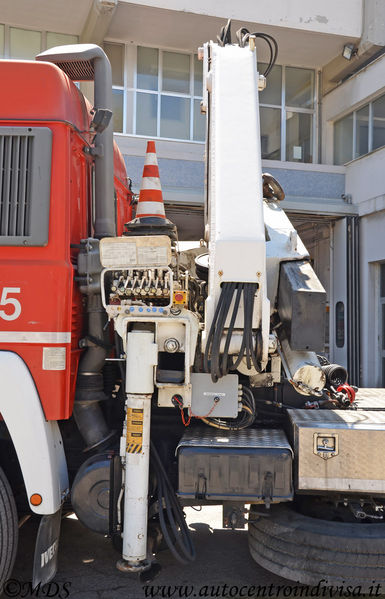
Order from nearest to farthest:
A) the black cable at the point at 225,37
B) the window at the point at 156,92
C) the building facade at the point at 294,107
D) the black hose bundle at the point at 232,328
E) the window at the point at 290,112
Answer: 1. the black hose bundle at the point at 232,328
2. the black cable at the point at 225,37
3. the building facade at the point at 294,107
4. the window at the point at 156,92
5. the window at the point at 290,112

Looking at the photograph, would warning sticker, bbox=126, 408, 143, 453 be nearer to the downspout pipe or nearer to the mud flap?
the mud flap

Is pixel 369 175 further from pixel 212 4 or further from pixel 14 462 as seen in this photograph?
pixel 14 462

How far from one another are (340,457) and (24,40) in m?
12.2

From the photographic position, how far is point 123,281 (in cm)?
293

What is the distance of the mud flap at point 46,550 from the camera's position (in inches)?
115

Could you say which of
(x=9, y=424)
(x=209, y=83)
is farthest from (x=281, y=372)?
(x=209, y=83)

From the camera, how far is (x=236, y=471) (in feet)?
9.71

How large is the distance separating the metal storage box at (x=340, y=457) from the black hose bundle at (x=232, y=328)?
21.0 inches

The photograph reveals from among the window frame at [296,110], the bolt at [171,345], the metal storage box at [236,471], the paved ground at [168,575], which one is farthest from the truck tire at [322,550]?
the window frame at [296,110]

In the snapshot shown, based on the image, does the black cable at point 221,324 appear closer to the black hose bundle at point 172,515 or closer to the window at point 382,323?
the black hose bundle at point 172,515

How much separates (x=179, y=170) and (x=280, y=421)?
9.43 meters

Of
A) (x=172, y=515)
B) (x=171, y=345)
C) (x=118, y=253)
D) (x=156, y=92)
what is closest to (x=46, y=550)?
(x=172, y=515)

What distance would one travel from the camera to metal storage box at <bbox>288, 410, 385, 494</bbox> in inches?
114

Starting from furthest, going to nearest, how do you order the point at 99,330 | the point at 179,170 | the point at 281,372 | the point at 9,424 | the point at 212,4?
the point at 179,170
the point at 212,4
the point at 281,372
the point at 99,330
the point at 9,424
